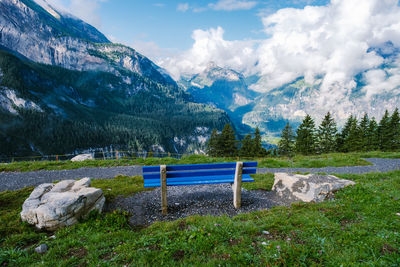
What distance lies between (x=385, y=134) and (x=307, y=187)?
173 ft

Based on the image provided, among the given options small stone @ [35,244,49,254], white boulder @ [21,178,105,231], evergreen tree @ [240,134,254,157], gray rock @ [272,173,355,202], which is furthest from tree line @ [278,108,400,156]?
small stone @ [35,244,49,254]

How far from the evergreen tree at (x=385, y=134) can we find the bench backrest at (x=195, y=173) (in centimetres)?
5381

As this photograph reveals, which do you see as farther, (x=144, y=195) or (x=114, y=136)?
(x=114, y=136)

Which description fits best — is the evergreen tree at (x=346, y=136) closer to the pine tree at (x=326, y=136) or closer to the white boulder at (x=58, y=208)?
the pine tree at (x=326, y=136)

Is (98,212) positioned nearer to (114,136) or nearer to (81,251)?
(81,251)

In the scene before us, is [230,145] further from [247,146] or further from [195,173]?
[195,173]

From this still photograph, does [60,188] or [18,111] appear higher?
[18,111]

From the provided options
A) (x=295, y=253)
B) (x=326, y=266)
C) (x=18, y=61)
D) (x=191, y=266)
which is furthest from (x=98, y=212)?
(x=18, y=61)

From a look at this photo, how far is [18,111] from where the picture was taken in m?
148

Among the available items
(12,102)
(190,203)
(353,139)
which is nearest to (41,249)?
(190,203)

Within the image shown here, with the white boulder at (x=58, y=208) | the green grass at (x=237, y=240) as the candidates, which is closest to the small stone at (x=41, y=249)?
the green grass at (x=237, y=240)

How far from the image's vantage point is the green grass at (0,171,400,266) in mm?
3422

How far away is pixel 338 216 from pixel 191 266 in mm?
4369

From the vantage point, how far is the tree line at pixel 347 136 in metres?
42.2
